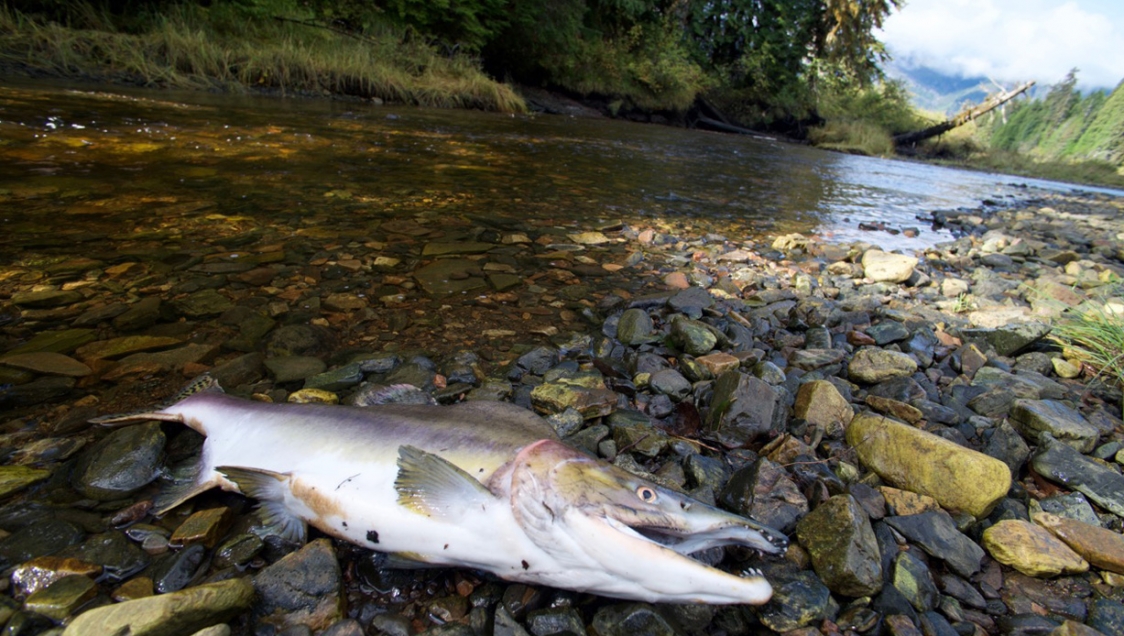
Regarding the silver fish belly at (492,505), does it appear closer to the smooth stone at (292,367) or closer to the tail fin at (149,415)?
the tail fin at (149,415)

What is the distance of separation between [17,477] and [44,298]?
5.78 ft

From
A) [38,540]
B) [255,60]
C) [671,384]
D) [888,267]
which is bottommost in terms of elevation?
[38,540]

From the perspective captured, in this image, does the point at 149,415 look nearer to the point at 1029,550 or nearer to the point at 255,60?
the point at 1029,550

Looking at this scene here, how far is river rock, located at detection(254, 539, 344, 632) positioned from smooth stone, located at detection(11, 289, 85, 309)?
263 centimetres

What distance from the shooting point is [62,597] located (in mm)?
1438

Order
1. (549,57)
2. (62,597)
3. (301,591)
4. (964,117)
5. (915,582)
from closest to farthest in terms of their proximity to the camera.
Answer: (62,597)
(301,591)
(915,582)
(549,57)
(964,117)

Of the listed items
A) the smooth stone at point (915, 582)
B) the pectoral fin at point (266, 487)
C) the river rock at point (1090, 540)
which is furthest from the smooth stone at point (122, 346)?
the river rock at point (1090, 540)

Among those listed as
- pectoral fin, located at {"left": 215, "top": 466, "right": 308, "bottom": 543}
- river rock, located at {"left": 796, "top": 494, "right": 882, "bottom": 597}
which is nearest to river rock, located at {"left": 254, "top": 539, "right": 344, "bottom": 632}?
pectoral fin, located at {"left": 215, "top": 466, "right": 308, "bottom": 543}

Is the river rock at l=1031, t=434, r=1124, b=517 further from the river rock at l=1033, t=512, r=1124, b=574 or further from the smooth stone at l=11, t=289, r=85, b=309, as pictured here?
the smooth stone at l=11, t=289, r=85, b=309

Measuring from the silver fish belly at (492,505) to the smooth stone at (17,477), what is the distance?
1.60ft

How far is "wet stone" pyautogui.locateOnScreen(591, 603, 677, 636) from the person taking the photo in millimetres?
Result: 1469

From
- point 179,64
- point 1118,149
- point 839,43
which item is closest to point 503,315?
point 179,64

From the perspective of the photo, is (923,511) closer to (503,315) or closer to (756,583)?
(756,583)

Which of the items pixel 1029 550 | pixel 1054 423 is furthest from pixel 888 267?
pixel 1029 550
